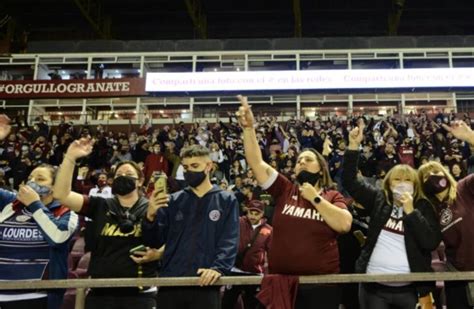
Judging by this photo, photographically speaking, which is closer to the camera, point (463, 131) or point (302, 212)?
point (302, 212)

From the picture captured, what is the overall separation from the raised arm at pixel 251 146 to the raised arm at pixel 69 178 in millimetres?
1015

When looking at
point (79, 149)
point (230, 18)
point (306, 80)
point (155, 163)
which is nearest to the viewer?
point (79, 149)

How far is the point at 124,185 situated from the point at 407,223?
175cm

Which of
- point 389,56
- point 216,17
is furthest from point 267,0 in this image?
point 389,56

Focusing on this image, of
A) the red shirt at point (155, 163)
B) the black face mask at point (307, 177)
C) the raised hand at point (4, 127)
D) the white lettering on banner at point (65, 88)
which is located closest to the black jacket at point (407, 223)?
the black face mask at point (307, 177)

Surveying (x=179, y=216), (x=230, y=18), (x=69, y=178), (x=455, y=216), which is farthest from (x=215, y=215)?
(x=230, y=18)

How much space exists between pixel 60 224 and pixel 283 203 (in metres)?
1.40

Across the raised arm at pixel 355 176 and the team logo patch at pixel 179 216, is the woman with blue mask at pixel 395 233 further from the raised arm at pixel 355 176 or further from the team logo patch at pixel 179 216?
the team logo patch at pixel 179 216

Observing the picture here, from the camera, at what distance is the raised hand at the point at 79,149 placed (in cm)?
288

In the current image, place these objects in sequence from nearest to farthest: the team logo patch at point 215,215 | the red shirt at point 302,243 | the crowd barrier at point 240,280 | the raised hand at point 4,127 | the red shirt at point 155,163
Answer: the crowd barrier at point 240,280 → the red shirt at point 302,243 → the team logo patch at point 215,215 → the raised hand at point 4,127 → the red shirt at point 155,163

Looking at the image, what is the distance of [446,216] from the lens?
2.96 m

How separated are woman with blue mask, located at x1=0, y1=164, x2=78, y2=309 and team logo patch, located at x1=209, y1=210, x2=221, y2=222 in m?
0.90

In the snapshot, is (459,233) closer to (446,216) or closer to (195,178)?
(446,216)

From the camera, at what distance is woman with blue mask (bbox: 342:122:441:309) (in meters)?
2.74
